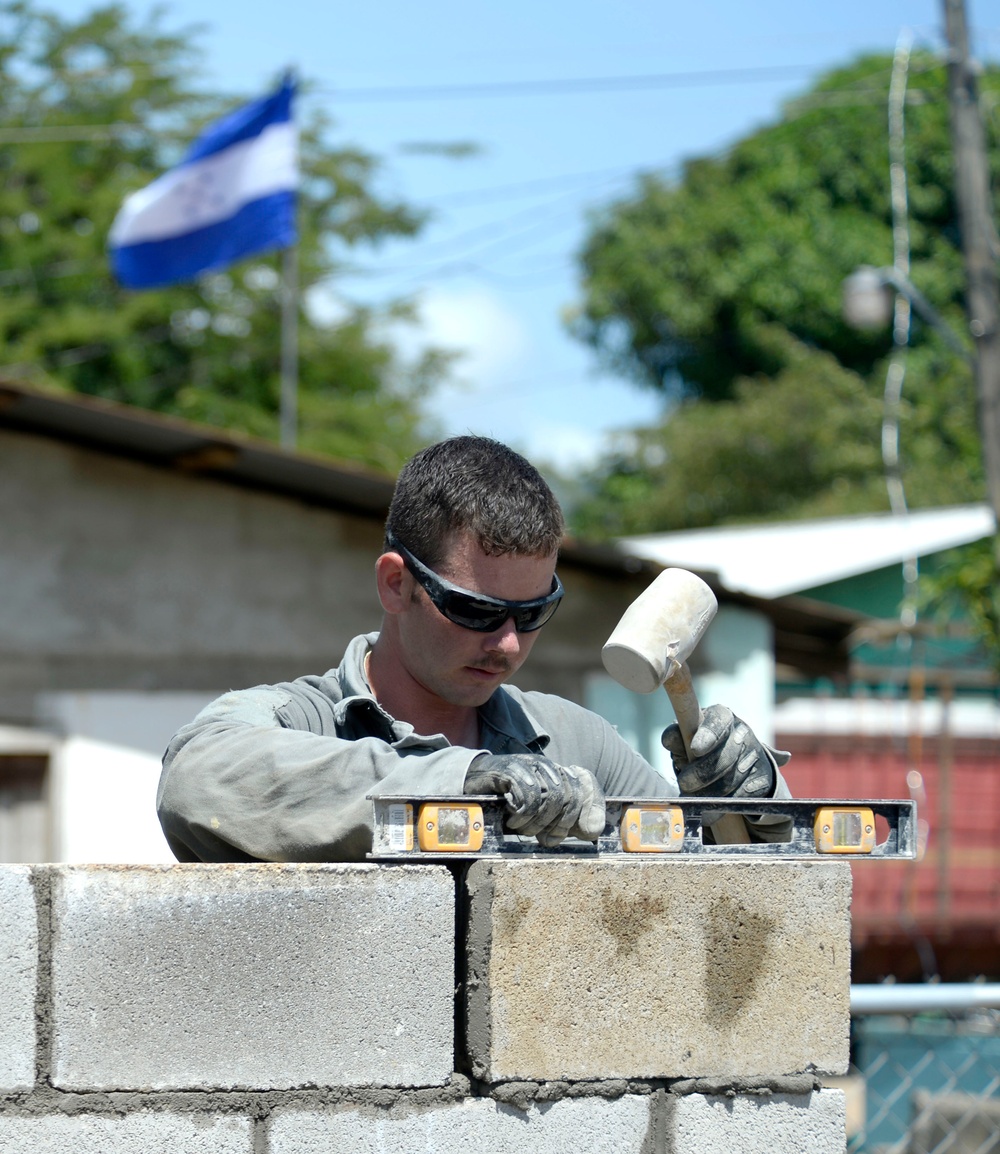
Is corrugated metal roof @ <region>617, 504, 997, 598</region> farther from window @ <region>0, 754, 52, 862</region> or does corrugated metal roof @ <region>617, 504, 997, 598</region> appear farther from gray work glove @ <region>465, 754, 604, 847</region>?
gray work glove @ <region>465, 754, 604, 847</region>

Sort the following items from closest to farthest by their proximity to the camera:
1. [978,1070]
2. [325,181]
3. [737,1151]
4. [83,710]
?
[737,1151] → [83,710] → [978,1070] → [325,181]

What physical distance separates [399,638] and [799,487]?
2658 cm

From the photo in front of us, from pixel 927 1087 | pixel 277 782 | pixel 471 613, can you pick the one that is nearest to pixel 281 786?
pixel 277 782

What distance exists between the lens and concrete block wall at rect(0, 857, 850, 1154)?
7.36ft

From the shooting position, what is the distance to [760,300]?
31.5 m

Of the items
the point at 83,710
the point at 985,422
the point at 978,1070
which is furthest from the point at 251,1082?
the point at 985,422

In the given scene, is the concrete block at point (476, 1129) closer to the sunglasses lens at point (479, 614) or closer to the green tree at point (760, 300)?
the sunglasses lens at point (479, 614)

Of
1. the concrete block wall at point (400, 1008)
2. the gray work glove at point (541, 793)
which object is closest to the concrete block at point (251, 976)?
the concrete block wall at point (400, 1008)

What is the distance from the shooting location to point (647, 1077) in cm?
240

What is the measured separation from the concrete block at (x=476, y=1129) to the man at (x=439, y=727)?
15.0 inches

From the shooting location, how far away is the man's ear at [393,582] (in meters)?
2.74

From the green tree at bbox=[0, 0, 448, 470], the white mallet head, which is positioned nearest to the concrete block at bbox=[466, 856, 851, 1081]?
the white mallet head

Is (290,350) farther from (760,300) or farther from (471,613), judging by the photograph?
(760,300)

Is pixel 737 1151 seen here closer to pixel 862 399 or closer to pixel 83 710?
pixel 83 710
